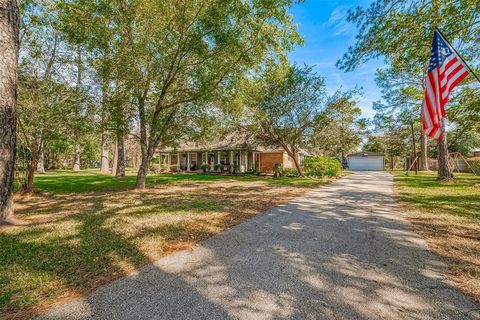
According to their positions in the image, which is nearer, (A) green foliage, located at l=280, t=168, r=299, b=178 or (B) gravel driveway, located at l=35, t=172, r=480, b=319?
(B) gravel driveway, located at l=35, t=172, r=480, b=319

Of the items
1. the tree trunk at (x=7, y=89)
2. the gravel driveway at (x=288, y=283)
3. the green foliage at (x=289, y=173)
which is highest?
the tree trunk at (x=7, y=89)

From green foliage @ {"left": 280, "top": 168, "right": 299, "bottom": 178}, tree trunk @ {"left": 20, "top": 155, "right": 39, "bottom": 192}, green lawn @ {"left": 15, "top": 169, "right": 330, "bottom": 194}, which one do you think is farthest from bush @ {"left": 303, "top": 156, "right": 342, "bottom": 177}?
tree trunk @ {"left": 20, "top": 155, "right": 39, "bottom": 192}

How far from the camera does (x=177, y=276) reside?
115 inches

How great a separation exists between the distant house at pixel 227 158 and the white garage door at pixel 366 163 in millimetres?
16611

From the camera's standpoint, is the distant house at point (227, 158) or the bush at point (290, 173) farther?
the distant house at point (227, 158)

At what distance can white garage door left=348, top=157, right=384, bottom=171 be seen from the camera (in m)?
39.2

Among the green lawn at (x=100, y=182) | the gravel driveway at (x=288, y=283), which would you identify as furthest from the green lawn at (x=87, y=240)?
the green lawn at (x=100, y=182)

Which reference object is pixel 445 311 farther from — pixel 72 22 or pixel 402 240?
pixel 72 22

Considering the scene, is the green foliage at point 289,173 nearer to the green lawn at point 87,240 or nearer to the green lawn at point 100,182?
the green lawn at point 100,182

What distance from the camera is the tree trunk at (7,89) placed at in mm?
4707

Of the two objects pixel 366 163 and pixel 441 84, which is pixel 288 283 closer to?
pixel 441 84

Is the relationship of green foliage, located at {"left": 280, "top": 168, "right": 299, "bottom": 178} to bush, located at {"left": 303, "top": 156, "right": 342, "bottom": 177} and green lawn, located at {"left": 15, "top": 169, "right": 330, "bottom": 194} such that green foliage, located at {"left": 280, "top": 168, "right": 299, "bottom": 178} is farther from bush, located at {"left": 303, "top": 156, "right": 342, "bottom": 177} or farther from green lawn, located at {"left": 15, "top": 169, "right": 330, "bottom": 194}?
green lawn, located at {"left": 15, "top": 169, "right": 330, "bottom": 194}

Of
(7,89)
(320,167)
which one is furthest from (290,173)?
(7,89)

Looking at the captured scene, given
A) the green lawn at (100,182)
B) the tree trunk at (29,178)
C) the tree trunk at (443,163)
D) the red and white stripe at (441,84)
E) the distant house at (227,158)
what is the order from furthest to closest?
1. the distant house at (227,158)
2. the tree trunk at (443,163)
3. the green lawn at (100,182)
4. the tree trunk at (29,178)
5. the red and white stripe at (441,84)
